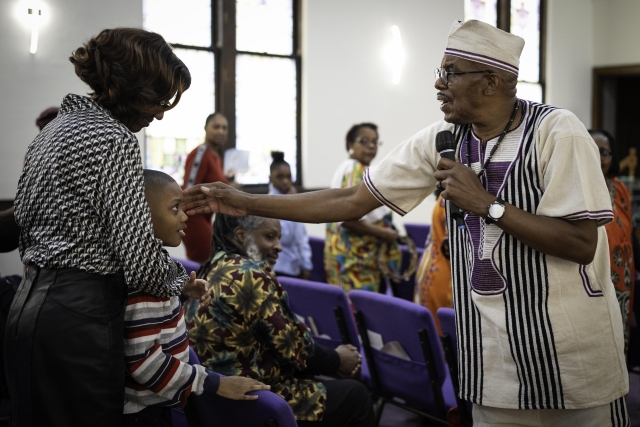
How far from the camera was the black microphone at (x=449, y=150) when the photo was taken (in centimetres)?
176

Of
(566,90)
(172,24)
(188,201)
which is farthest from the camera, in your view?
(566,90)

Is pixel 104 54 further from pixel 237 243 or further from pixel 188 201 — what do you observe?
pixel 237 243

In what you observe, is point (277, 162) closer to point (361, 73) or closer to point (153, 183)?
point (361, 73)

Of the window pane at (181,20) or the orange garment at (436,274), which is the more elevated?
the window pane at (181,20)

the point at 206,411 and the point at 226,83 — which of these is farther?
the point at 226,83

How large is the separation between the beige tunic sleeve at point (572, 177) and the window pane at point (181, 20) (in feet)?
17.3

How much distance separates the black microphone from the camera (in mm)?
1760

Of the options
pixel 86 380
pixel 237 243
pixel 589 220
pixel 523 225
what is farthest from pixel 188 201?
pixel 589 220

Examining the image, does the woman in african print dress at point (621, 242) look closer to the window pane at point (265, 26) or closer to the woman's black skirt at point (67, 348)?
the woman's black skirt at point (67, 348)

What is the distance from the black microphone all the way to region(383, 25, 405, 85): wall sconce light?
6423mm

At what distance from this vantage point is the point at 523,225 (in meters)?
1.64

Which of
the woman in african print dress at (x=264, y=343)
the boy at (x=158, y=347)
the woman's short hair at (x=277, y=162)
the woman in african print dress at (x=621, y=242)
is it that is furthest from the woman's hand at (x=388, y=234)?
the boy at (x=158, y=347)

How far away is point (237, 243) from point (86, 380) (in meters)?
1.17

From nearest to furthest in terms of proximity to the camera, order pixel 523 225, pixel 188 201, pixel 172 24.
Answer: pixel 523 225
pixel 188 201
pixel 172 24
